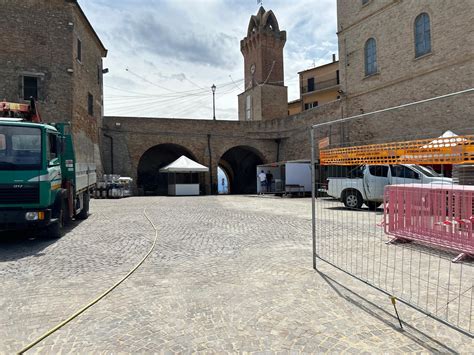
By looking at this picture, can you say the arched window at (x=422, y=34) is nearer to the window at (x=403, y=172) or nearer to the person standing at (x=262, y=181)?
the window at (x=403, y=172)

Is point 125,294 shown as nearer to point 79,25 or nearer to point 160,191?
point 79,25

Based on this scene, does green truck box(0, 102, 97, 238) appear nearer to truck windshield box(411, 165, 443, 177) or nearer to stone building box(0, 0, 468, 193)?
stone building box(0, 0, 468, 193)

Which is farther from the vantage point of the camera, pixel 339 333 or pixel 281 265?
pixel 281 265

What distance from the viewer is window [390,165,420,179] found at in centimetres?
1144

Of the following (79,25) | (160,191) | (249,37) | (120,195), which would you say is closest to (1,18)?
(79,25)

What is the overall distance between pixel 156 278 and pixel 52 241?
3928 mm

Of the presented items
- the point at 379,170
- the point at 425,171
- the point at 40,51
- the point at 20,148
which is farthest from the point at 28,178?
the point at 40,51

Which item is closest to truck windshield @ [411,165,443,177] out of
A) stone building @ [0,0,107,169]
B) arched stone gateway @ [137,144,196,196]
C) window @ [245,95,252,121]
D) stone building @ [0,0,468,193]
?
stone building @ [0,0,468,193]

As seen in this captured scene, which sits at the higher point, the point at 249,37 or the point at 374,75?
the point at 249,37

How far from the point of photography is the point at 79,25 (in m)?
20.9

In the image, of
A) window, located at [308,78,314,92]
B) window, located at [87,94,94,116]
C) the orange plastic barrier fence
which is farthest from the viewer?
window, located at [308,78,314,92]

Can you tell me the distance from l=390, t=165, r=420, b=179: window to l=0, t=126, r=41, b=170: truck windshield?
1086 cm

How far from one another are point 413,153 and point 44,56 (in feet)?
68.8

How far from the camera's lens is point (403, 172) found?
11.7 m
